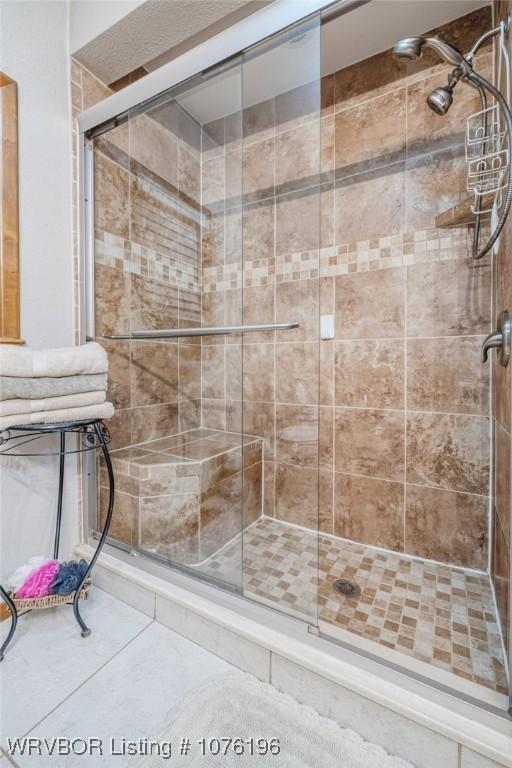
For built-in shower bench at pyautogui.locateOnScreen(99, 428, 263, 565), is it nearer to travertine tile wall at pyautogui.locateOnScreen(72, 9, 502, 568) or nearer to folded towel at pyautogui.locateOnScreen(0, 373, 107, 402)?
travertine tile wall at pyautogui.locateOnScreen(72, 9, 502, 568)

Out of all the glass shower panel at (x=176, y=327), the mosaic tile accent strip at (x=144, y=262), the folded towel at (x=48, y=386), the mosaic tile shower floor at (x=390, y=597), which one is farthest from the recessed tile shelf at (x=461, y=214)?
the folded towel at (x=48, y=386)

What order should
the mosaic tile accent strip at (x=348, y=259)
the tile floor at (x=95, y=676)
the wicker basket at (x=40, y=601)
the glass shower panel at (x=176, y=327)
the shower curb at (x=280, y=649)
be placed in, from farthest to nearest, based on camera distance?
the glass shower panel at (x=176, y=327), the mosaic tile accent strip at (x=348, y=259), the wicker basket at (x=40, y=601), the tile floor at (x=95, y=676), the shower curb at (x=280, y=649)

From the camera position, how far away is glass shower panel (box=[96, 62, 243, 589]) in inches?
51.4

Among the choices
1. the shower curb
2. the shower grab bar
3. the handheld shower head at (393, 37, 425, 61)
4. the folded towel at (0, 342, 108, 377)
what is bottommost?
the shower curb

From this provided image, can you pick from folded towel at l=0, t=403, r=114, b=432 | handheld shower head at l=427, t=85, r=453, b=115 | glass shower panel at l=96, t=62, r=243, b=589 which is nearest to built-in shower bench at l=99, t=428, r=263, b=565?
glass shower panel at l=96, t=62, r=243, b=589

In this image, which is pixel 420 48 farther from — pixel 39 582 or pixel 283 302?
pixel 39 582

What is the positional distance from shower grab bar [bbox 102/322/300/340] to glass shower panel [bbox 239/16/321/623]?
0.08ft

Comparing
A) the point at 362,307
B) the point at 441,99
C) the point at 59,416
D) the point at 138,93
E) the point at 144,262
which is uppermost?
the point at 138,93

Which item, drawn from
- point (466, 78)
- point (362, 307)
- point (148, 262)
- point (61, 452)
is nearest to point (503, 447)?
point (362, 307)

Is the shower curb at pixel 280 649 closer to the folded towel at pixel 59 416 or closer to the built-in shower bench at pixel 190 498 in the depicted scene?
the built-in shower bench at pixel 190 498

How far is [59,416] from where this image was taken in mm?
1023

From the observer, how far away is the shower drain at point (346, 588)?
4.02ft

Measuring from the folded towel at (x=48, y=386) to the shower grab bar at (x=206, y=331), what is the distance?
41 cm

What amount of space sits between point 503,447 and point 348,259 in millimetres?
1023
